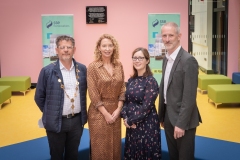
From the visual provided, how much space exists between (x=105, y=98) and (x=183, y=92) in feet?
3.21

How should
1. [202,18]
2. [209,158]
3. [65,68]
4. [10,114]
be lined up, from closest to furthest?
[65,68], [209,158], [10,114], [202,18]

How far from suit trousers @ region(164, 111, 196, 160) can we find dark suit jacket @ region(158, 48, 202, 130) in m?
0.13

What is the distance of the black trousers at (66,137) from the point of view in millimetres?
4160

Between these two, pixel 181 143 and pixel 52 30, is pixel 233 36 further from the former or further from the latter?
pixel 181 143

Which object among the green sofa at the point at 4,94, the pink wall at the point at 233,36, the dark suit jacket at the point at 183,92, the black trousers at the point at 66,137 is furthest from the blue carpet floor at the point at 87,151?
the pink wall at the point at 233,36

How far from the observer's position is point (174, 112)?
388cm

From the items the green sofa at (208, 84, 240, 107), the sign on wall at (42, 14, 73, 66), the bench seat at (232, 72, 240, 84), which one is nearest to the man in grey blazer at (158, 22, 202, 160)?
the green sofa at (208, 84, 240, 107)

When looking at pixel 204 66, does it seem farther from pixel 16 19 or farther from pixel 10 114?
pixel 10 114

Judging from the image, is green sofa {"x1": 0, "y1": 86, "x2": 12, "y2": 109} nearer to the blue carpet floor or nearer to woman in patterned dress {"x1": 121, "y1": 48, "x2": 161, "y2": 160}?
the blue carpet floor

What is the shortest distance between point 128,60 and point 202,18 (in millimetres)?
4473

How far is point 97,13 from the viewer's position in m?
11.6

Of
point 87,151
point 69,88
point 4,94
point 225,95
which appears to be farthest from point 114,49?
point 4,94

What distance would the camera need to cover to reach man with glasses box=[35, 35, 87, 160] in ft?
13.3

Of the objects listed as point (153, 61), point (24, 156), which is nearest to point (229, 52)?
point (153, 61)
